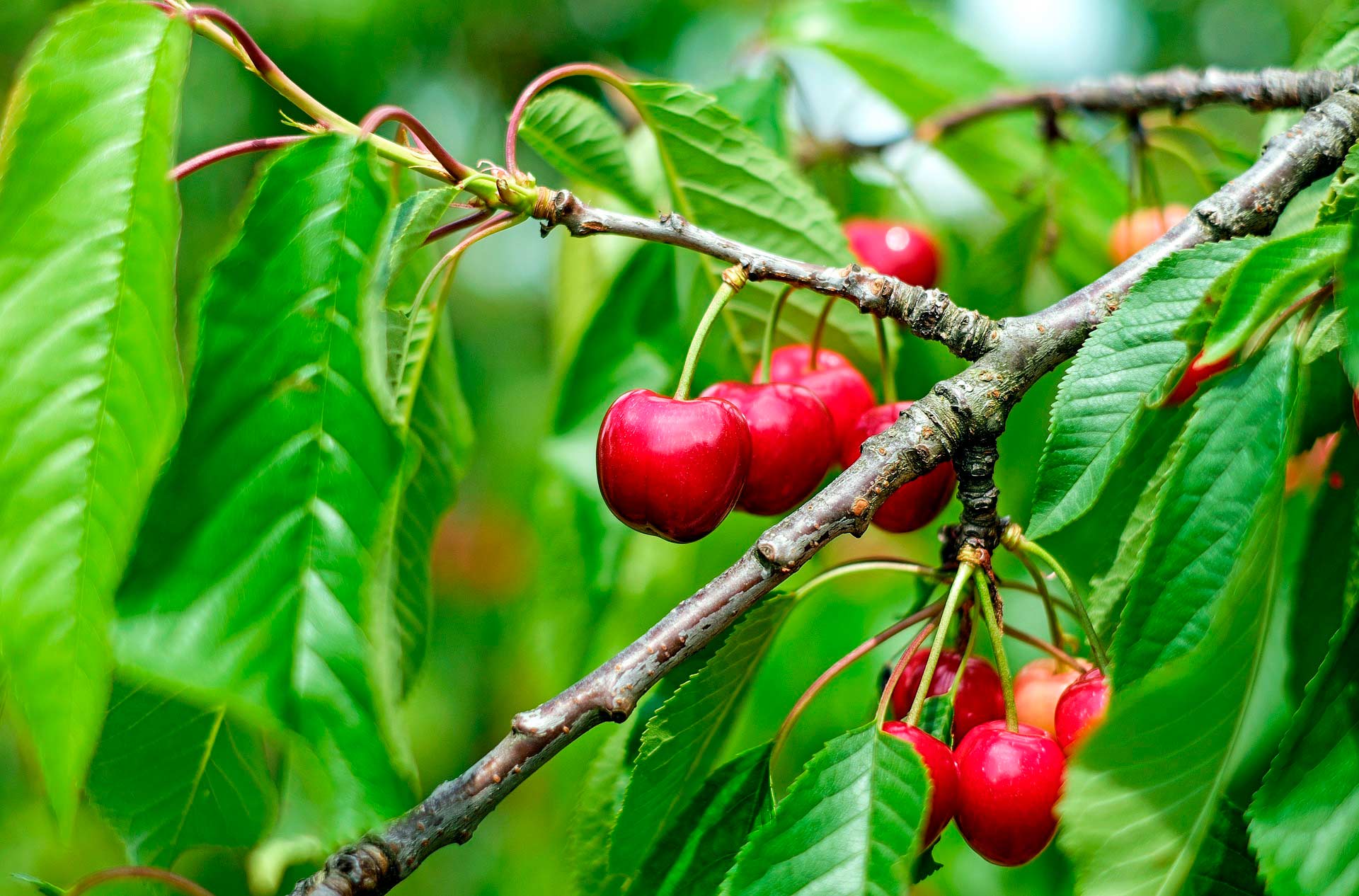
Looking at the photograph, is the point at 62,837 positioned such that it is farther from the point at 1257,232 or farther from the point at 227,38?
the point at 1257,232

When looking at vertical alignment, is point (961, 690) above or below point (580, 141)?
below

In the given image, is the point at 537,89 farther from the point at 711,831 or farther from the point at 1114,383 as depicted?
the point at 711,831

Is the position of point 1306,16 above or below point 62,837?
above

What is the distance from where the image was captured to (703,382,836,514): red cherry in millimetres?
970

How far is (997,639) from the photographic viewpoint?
863mm

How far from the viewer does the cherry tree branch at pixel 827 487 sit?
0.75 metres

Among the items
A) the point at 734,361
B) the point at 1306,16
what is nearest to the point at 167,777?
the point at 734,361

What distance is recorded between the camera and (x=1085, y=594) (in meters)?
1.16

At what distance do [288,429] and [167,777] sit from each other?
0.42 m

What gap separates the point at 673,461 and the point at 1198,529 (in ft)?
1.30

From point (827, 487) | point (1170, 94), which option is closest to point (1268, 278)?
point (827, 487)

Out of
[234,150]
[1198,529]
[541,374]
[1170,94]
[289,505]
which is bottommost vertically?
[541,374]

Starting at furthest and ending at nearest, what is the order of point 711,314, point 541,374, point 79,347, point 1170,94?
1. point 541,374
2. point 1170,94
3. point 711,314
4. point 79,347

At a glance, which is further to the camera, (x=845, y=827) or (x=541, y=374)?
(x=541, y=374)
